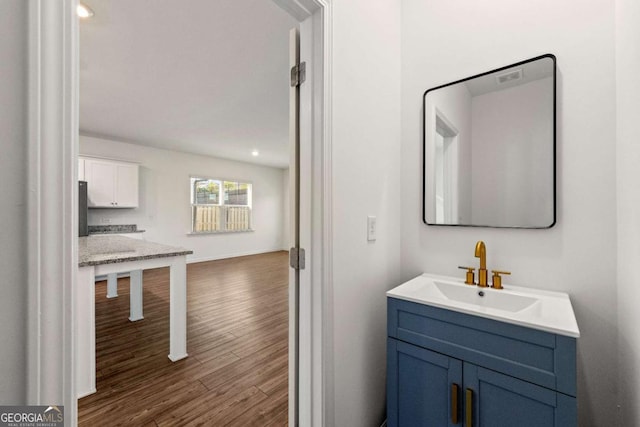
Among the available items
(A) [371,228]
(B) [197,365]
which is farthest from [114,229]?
(A) [371,228]

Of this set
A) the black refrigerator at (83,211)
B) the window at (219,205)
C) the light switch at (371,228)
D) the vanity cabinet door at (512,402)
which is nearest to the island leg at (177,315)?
the light switch at (371,228)

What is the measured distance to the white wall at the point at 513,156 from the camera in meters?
1.33

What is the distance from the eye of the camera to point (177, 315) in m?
2.29

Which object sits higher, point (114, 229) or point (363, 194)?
point (363, 194)

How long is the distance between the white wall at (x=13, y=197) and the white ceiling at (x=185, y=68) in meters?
1.71

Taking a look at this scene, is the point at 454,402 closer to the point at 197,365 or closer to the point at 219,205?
the point at 197,365

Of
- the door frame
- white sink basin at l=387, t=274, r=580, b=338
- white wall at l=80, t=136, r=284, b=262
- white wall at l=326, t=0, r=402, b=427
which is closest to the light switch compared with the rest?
white wall at l=326, t=0, r=402, b=427

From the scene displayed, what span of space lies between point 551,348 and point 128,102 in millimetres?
4410

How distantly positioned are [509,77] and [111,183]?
5.86 m

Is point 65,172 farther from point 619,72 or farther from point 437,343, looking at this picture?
point 619,72

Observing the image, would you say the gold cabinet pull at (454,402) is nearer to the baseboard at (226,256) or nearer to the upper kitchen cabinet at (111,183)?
the upper kitchen cabinet at (111,183)

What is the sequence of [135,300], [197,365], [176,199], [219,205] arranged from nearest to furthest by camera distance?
[197,365]
[135,300]
[176,199]
[219,205]

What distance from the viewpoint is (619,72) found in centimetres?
113

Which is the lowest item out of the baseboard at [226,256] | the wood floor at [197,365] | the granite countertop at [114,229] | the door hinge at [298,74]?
the wood floor at [197,365]
